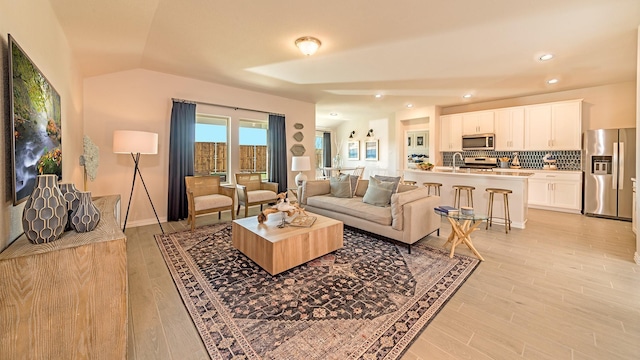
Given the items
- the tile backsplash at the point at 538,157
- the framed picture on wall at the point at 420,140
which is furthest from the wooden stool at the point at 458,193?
the framed picture on wall at the point at 420,140

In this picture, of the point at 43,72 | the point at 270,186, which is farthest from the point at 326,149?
the point at 43,72

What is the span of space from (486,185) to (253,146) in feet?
15.5

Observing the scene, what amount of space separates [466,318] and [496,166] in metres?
5.82

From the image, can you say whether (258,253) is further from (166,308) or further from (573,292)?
(573,292)

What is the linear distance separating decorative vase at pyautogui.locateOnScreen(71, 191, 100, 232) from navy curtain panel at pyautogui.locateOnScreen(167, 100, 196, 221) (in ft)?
10.4

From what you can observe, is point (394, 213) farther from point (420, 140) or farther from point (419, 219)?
point (420, 140)

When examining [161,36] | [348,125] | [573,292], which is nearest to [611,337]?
[573,292]

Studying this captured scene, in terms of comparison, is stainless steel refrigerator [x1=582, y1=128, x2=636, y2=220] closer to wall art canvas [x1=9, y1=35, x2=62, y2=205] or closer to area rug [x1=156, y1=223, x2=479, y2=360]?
area rug [x1=156, y1=223, x2=479, y2=360]

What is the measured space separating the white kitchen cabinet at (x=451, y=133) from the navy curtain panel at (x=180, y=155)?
6.23 m

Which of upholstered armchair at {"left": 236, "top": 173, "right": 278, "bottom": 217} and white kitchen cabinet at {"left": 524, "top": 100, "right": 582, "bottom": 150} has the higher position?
white kitchen cabinet at {"left": 524, "top": 100, "right": 582, "bottom": 150}

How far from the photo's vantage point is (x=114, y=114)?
398 centimetres

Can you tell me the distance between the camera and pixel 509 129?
19.6 feet

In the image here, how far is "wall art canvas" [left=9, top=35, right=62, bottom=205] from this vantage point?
1312 millimetres

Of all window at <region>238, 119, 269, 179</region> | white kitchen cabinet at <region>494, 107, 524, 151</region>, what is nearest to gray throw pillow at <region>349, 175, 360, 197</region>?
window at <region>238, 119, 269, 179</region>
